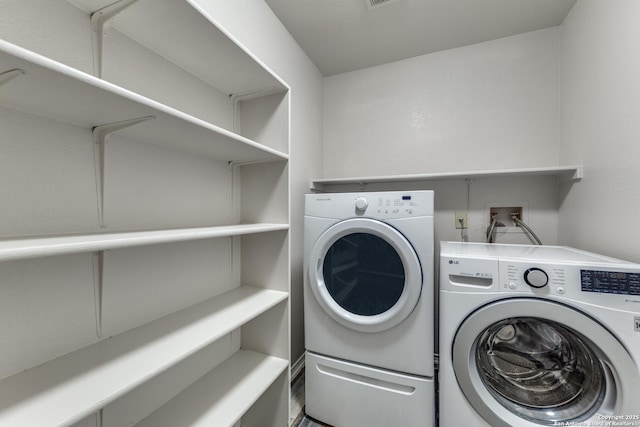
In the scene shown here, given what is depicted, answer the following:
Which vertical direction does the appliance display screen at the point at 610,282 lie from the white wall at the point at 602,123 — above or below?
below

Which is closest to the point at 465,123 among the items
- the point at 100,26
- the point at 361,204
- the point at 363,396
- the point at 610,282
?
the point at 361,204

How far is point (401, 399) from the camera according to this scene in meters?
1.19

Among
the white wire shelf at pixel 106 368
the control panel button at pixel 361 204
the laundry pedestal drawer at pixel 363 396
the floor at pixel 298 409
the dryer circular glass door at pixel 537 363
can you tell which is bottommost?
the floor at pixel 298 409

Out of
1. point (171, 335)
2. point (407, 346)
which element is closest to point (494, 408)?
point (407, 346)

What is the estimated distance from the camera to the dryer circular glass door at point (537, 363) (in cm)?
87

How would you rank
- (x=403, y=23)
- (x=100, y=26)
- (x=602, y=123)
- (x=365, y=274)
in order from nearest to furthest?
(x=100, y=26)
(x=602, y=123)
(x=365, y=274)
(x=403, y=23)

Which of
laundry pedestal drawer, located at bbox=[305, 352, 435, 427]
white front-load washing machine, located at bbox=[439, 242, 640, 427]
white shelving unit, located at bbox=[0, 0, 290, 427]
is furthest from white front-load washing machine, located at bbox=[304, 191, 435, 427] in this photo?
white shelving unit, located at bbox=[0, 0, 290, 427]

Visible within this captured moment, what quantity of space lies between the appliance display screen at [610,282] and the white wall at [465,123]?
34.4 inches

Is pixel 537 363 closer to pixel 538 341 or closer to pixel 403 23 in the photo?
pixel 538 341

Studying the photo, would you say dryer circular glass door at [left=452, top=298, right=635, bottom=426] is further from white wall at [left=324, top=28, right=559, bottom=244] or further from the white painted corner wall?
the white painted corner wall

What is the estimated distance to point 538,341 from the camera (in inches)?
42.9

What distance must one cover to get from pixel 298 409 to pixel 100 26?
6.32 ft

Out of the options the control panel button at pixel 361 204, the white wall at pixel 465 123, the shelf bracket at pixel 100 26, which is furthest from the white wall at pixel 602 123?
the shelf bracket at pixel 100 26

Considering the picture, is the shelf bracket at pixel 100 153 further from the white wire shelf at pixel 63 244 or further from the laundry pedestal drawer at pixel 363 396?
the laundry pedestal drawer at pixel 363 396
